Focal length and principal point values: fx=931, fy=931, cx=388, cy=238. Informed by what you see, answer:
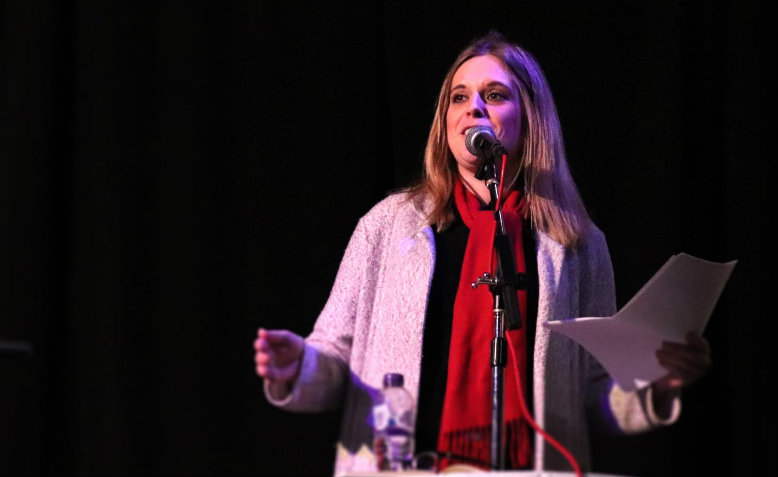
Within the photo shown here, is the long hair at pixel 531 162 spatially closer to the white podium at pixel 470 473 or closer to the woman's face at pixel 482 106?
the woman's face at pixel 482 106

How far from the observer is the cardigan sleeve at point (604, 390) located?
1828 millimetres

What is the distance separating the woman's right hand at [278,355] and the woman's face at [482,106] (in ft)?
2.43

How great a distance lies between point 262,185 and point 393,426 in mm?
1418

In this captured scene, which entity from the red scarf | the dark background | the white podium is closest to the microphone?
the red scarf

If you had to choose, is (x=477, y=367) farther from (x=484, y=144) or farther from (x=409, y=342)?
(x=484, y=144)

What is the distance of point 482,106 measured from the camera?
2320mm

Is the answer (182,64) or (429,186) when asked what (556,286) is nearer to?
(429,186)

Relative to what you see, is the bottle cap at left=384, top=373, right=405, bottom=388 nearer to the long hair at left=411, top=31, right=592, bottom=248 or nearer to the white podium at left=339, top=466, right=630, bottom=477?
the white podium at left=339, top=466, right=630, bottom=477

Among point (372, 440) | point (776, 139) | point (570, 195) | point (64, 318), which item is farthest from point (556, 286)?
point (64, 318)

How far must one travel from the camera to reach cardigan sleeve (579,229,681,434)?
1.83 meters

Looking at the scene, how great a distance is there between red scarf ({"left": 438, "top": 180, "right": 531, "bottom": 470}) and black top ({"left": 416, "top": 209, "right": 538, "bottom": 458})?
0.03 m

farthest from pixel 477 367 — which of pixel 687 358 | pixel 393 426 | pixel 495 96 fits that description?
pixel 495 96

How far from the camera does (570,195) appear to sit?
2.39 m

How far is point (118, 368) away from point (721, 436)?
1.78 m
